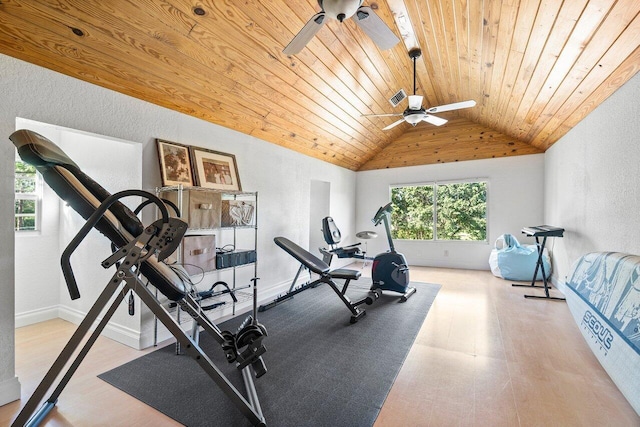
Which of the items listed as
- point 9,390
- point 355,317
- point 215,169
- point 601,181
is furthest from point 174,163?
point 601,181

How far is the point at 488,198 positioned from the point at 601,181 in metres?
2.77

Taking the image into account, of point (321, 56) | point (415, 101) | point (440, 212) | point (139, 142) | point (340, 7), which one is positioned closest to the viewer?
point (340, 7)

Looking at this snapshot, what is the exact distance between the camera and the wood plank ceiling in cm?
183

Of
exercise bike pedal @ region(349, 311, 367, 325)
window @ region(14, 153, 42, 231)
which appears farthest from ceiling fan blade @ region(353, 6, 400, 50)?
window @ region(14, 153, 42, 231)

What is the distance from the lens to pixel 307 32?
190 cm

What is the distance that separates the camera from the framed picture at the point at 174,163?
8.54ft

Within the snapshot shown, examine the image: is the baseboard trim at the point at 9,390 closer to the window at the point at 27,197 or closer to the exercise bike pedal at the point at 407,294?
the window at the point at 27,197

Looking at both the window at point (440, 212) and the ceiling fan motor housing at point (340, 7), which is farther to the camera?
the window at point (440, 212)

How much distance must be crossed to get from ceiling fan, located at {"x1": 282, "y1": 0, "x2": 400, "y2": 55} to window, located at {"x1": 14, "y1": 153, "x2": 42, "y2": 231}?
124 inches

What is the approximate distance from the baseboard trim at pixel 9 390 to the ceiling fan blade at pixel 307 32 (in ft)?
9.10

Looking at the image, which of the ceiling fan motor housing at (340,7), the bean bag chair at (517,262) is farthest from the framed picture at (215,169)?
the bean bag chair at (517,262)

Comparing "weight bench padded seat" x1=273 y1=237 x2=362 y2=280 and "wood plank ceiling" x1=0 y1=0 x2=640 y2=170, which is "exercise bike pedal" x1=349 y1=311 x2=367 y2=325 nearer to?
"weight bench padded seat" x1=273 y1=237 x2=362 y2=280

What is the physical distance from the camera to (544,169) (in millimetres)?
5285

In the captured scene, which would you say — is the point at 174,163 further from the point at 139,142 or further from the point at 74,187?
the point at 74,187
